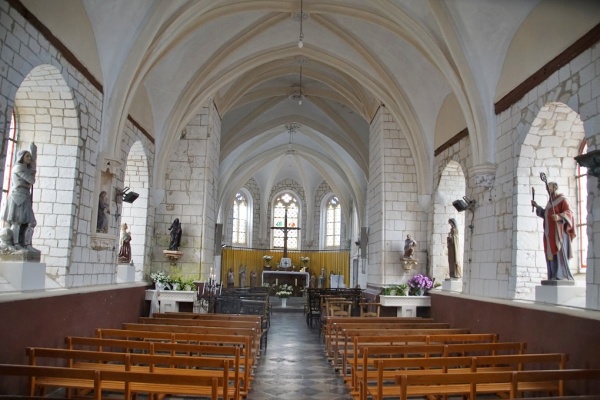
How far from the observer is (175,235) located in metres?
11.9

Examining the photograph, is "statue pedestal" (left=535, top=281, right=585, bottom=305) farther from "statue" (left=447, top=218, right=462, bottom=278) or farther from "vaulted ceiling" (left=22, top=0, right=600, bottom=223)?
"statue" (left=447, top=218, right=462, bottom=278)

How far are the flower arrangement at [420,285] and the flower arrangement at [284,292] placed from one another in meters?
7.26

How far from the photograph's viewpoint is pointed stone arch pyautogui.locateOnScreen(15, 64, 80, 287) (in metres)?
7.03

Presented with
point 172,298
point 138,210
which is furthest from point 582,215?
point 138,210

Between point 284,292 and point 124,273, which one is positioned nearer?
point 124,273

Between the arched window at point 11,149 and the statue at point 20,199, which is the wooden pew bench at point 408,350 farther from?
the arched window at point 11,149

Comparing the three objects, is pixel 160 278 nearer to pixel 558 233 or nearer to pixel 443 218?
pixel 443 218

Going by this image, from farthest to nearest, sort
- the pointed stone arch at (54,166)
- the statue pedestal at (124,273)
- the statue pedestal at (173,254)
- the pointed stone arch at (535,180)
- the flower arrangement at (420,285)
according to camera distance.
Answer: the statue pedestal at (173,254)
the flower arrangement at (420,285)
the statue pedestal at (124,273)
the pointed stone arch at (535,180)
the pointed stone arch at (54,166)

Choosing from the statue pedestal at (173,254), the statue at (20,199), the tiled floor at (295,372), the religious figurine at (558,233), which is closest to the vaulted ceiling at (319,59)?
the statue pedestal at (173,254)

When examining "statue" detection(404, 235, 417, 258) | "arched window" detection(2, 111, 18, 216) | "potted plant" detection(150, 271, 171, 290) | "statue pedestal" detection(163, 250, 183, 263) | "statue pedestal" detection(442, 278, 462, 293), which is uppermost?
"arched window" detection(2, 111, 18, 216)

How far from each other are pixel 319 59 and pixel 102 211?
21.4 feet

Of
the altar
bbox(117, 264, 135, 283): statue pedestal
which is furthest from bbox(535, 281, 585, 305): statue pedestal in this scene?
the altar

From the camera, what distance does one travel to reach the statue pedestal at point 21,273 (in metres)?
5.75

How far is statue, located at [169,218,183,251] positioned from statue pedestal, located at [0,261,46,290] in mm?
5763
